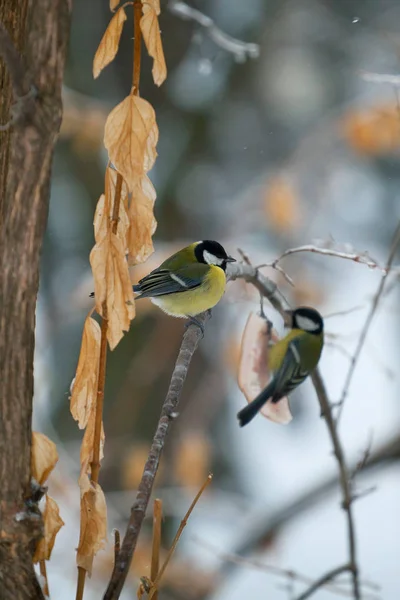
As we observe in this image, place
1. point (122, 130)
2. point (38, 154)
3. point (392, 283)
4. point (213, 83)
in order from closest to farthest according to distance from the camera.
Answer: point (38, 154) < point (122, 130) < point (392, 283) < point (213, 83)

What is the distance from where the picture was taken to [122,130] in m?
0.82

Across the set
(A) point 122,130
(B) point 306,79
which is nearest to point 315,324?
(A) point 122,130

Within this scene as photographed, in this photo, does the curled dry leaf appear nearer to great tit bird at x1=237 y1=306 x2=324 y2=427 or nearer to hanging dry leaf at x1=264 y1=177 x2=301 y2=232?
great tit bird at x1=237 y1=306 x2=324 y2=427

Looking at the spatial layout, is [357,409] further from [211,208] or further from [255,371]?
[255,371]

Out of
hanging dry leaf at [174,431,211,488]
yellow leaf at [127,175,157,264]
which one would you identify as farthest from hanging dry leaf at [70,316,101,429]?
hanging dry leaf at [174,431,211,488]

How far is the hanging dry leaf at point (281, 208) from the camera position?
11.9 ft

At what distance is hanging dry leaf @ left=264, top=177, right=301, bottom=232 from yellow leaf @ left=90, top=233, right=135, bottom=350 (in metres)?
2.87

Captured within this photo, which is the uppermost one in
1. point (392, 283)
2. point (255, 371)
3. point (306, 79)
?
point (306, 79)

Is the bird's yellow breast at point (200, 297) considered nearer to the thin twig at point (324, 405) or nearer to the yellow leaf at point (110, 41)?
the thin twig at point (324, 405)

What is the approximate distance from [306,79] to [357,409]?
257cm

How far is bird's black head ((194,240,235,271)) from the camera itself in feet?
6.60

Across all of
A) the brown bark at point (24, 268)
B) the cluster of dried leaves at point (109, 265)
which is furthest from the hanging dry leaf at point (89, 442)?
the brown bark at point (24, 268)

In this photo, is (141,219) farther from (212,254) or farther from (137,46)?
(212,254)

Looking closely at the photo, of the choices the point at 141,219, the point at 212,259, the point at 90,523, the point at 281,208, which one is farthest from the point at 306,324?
the point at 281,208
